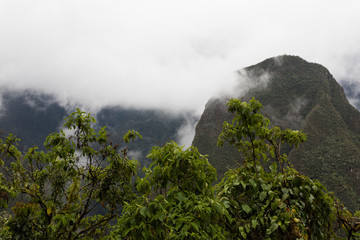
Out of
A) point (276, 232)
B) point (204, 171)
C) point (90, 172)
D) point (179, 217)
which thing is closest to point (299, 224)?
point (276, 232)

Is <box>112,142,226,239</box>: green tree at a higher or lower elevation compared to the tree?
lower

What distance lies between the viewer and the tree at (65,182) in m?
4.66

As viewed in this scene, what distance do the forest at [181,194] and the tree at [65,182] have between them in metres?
0.02

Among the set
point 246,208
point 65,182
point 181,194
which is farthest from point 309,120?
point 181,194

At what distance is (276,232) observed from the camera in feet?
12.1

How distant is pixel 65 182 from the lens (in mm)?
5203

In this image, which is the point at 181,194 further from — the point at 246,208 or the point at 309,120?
the point at 309,120

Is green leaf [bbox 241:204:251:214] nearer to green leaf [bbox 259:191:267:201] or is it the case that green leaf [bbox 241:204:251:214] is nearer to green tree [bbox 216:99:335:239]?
green tree [bbox 216:99:335:239]

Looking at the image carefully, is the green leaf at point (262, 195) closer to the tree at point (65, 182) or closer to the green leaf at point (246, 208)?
the green leaf at point (246, 208)

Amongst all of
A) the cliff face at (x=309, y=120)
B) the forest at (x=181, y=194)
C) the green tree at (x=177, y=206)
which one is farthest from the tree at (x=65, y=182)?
the cliff face at (x=309, y=120)

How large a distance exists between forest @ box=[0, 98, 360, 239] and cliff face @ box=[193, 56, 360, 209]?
9006 centimetres

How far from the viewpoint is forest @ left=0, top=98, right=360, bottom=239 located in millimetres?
3174

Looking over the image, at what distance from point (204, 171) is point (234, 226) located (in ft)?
3.56

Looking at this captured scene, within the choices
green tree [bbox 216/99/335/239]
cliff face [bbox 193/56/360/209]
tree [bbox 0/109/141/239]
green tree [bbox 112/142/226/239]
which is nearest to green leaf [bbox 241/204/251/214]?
green tree [bbox 216/99/335/239]
